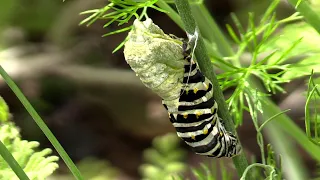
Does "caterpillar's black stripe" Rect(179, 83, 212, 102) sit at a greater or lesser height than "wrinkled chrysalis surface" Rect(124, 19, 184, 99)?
lesser

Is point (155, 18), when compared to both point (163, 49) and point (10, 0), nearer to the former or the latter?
point (10, 0)

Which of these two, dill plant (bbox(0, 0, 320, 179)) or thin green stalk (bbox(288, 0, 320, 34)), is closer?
dill plant (bbox(0, 0, 320, 179))

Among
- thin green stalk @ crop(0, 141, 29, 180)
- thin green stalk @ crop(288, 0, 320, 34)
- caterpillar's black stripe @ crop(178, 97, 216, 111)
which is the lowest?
caterpillar's black stripe @ crop(178, 97, 216, 111)

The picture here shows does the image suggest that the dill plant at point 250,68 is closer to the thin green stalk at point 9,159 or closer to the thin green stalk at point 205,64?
the thin green stalk at point 205,64

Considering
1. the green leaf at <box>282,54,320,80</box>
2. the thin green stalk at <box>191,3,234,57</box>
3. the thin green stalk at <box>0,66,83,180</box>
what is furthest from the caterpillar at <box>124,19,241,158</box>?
the thin green stalk at <box>191,3,234,57</box>

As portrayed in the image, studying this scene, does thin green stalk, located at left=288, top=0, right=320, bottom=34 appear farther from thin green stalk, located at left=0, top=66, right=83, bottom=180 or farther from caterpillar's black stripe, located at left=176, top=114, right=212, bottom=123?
thin green stalk, located at left=0, top=66, right=83, bottom=180
